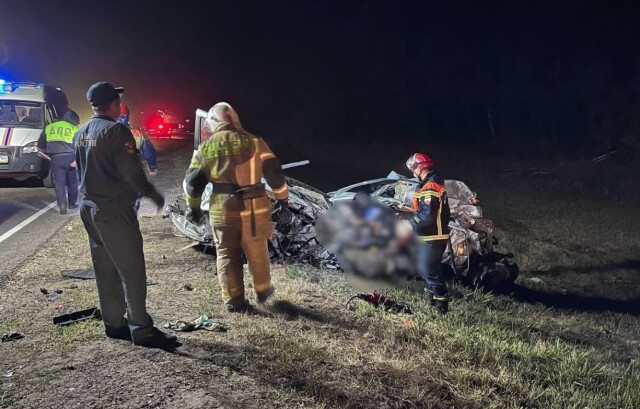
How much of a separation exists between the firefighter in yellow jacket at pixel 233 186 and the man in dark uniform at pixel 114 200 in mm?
605

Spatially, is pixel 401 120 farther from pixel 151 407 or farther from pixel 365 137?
pixel 151 407

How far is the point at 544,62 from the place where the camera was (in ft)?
95.4

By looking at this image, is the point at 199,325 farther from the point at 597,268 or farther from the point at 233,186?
the point at 597,268

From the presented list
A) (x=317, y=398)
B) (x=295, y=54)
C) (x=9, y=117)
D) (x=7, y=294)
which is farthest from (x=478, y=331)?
(x=295, y=54)

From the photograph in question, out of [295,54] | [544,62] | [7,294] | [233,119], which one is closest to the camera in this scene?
[233,119]

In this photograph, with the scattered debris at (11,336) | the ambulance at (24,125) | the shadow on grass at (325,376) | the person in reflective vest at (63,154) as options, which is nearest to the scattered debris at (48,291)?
the scattered debris at (11,336)

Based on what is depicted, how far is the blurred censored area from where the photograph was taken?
5.21 metres

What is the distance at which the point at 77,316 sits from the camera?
4273mm

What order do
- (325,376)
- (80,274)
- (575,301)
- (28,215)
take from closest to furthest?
(325,376), (80,274), (575,301), (28,215)

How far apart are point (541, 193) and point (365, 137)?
1540 centimetres

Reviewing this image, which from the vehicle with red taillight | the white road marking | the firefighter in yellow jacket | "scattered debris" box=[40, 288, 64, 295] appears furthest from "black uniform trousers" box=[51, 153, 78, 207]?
the vehicle with red taillight

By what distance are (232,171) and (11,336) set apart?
1979 millimetres

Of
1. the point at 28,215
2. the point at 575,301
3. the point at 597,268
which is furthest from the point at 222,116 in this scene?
the point at 597,268

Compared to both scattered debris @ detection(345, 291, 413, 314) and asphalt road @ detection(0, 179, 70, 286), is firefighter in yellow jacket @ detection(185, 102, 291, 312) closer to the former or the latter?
scattered debris @ detection(345, 291, 413, 314)
